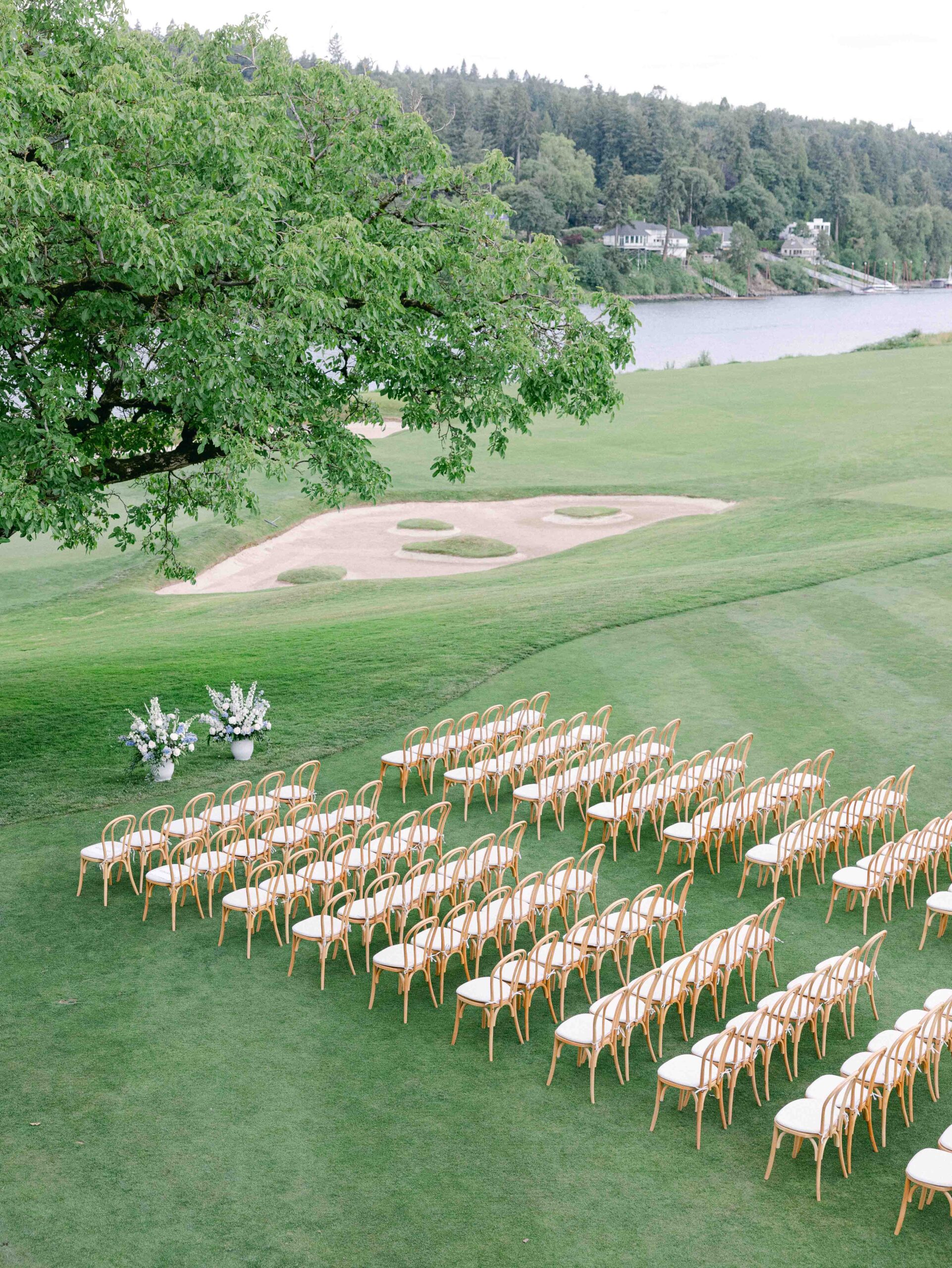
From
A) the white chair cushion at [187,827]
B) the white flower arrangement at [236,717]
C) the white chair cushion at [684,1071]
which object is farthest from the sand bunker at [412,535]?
the white chair cushion at [684,1071]

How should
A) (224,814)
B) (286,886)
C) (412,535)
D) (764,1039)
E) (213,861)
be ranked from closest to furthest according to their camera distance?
(764,1039) < (286,886) < (213,861) < (224,814) < (412,535)

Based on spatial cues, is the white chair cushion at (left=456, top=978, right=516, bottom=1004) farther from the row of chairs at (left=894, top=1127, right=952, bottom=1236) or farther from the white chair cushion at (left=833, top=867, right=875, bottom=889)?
the white chair cushion at (left=833, top=867, right=875, bottom=889)

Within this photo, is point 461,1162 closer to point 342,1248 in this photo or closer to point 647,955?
point 342,1248

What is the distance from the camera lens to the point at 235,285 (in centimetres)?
1339

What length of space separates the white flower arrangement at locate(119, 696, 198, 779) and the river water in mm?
56972

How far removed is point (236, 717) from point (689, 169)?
135649mm

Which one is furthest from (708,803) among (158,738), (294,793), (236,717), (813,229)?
(813,229)

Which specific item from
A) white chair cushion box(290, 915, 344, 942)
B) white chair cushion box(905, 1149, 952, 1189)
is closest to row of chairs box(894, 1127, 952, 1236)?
white chair cushion box(905, 1149, 952, 1189)

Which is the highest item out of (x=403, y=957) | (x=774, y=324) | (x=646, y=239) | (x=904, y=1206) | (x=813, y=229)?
(x=813, y=229)

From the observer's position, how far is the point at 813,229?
150 m

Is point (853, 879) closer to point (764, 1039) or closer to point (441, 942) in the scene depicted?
point (764, 1039)

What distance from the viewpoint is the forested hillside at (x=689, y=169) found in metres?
126

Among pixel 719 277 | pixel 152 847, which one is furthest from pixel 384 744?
pixel 719 277

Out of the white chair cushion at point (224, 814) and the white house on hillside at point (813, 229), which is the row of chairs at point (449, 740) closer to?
the white chair cushion at point (224, 814)
